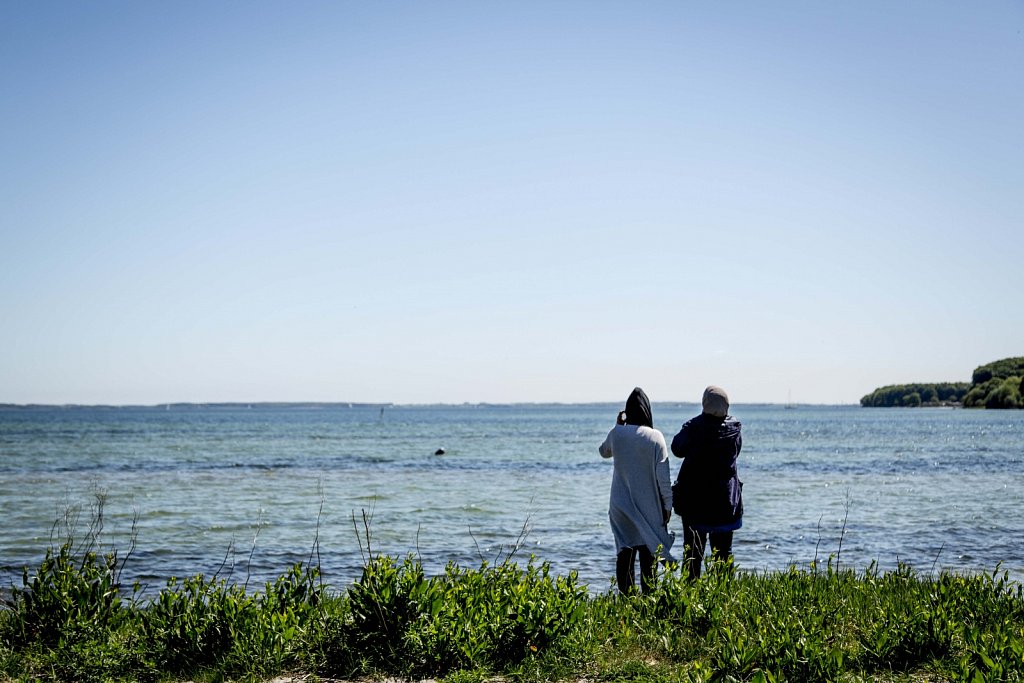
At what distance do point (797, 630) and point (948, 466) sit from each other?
30039mm

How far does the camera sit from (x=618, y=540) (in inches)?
286

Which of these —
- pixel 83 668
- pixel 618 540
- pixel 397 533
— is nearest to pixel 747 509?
pixel 397 533

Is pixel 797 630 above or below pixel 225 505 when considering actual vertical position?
above

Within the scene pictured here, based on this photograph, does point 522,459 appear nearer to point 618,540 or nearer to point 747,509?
point 747,509

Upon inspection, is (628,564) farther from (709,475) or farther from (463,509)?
(463,509)

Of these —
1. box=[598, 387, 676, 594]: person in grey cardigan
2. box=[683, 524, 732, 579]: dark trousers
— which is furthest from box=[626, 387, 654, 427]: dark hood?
box=[683, 524, 732, 579]: dark trousers

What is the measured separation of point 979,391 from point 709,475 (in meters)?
124

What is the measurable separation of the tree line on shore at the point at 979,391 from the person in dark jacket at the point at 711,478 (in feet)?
347

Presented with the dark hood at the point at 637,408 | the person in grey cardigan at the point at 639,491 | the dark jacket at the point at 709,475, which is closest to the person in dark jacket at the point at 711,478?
the dark jacket at the point at 709,475

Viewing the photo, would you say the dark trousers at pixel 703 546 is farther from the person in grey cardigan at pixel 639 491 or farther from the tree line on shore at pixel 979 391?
the tree line on shore at pixel 979 391

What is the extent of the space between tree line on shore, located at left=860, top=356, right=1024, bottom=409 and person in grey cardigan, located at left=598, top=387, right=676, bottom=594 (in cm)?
10611

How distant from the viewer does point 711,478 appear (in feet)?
23.7

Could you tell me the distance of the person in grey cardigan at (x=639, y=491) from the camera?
712cm

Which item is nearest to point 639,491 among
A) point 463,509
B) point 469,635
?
point 469,635
